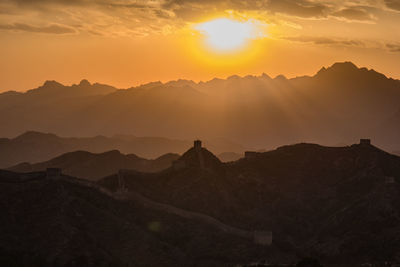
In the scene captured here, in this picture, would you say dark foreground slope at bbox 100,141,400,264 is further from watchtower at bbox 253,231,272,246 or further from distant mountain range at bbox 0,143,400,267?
watchtower at bbox 253,231,272,246

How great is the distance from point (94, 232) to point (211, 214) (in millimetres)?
28749

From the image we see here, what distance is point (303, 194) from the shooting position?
152m

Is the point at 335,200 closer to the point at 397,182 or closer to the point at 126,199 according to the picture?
A: the point at 397,182

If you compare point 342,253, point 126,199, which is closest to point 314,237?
point 342,253

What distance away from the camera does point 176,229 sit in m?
126

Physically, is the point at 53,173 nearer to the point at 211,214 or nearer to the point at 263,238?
the point at 211,214

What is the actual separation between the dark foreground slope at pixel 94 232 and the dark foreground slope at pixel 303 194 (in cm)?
899

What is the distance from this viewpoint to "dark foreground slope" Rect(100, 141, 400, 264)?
404 ft

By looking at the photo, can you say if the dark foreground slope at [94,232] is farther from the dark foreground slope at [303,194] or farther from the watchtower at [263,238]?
the dark foreground slope at [303,194]

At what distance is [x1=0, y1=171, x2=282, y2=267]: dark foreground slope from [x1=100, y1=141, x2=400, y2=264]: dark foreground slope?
8.99 m

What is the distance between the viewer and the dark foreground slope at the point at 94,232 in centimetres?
10512

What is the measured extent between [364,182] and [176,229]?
151 ft

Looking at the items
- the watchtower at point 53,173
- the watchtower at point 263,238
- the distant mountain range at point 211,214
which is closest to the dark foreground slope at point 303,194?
the distant mountain range at point 211,214

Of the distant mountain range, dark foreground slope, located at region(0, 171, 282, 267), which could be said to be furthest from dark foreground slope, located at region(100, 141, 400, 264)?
dark foreground slope, located at region(0, 171, 282, 267)
